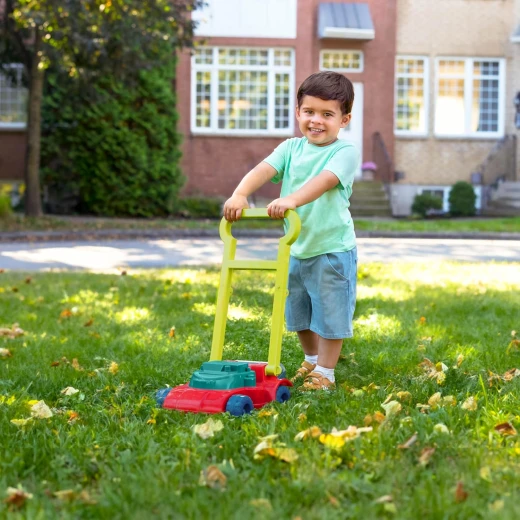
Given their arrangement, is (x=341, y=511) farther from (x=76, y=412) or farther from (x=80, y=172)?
(x=80, y=172)

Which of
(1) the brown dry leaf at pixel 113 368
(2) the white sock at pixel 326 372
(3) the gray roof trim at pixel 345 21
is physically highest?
(3) the gray roof trim at pixel 345 21

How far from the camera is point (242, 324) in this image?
5.92 m

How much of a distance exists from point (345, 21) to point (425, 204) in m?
5.01

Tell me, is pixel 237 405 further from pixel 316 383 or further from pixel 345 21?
pixel 345 21

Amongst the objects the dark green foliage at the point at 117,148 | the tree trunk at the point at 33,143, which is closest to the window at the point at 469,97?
the dark green foliage at the point at 117,148

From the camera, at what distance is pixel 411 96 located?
24.8m

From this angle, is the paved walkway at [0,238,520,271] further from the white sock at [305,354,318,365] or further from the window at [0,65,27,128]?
the window at [0,65,27,128]

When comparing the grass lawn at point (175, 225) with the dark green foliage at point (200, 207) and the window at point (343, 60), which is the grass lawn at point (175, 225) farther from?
the window at point (343, 60)

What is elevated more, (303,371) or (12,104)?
(12,104)

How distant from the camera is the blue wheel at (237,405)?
11.8 feet

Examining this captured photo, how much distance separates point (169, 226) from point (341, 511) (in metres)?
15.5

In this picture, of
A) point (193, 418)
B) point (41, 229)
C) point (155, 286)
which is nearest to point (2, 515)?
point (193, 418)

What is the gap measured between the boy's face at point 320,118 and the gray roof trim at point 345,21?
19.1 metres

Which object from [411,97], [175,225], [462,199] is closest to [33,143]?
[175,225]
